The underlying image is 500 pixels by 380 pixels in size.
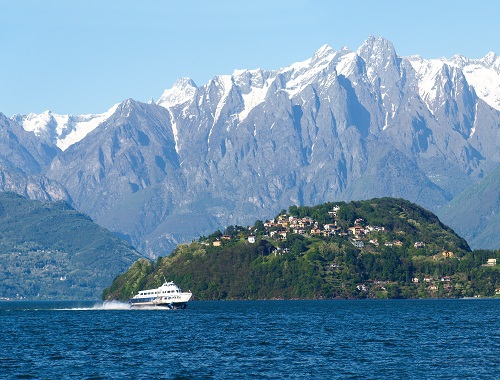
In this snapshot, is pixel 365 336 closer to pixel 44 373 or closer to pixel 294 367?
pixel 294 367

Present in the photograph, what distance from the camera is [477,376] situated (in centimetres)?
13838

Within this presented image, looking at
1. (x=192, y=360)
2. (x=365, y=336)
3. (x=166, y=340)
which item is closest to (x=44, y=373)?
(x=192, y=360)

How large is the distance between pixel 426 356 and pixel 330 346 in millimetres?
21596

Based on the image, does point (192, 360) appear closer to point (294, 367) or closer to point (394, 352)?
point (294, 367)

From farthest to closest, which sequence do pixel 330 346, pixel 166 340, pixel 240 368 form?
pixel 166 340 → pixel 330 346 → pixel 240 368

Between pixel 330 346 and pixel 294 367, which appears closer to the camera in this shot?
pixel 294 367

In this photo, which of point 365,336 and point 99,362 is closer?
point 99,362

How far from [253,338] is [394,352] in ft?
119

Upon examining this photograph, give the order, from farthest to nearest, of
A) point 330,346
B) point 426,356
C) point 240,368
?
point 330,346, point 426,356, point 240,368

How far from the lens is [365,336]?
196500 mm

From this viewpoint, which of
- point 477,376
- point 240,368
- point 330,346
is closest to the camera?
point 477,376

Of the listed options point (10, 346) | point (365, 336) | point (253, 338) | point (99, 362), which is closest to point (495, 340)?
point (365, 336)

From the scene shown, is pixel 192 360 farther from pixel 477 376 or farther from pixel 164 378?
pixel 477 376

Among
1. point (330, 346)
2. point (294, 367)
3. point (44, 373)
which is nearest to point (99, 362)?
point (44, 373)
